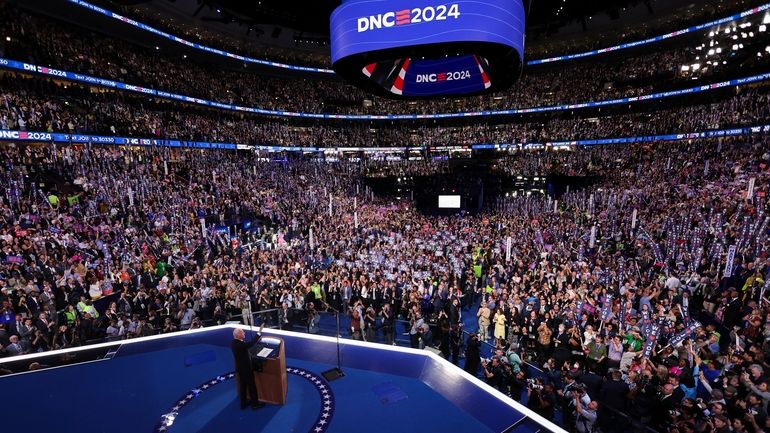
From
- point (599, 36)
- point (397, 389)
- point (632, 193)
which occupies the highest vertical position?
point (599, 36)

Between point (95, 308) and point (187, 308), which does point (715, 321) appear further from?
point (95, 308)

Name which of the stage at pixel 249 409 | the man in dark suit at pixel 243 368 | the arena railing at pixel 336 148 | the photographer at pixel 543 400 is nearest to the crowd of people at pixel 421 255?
the photographer at pixel 543 400

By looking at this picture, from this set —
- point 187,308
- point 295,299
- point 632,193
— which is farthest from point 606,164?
point 187,308

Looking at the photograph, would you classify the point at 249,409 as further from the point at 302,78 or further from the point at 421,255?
Answer: the point at 302,78

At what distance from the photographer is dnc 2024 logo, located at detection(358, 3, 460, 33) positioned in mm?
4469

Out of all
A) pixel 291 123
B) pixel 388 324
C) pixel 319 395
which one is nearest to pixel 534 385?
pixel 319 395

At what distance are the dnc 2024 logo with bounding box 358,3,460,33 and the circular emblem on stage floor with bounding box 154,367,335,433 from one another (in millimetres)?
4759

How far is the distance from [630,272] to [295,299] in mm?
10261

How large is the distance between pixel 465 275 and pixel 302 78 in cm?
3801

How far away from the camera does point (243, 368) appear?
196 inches

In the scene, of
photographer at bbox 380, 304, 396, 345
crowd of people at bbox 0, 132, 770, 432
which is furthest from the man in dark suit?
photographer at bbox 380, 304, 396, 345

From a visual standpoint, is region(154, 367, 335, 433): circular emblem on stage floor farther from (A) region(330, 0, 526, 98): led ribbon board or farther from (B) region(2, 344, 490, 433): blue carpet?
(A) region(330, 0, 526, 98): led ribbon board

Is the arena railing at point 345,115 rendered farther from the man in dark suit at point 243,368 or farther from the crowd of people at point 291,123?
the man in dark suit at point 243,368

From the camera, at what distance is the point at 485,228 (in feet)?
65.9
